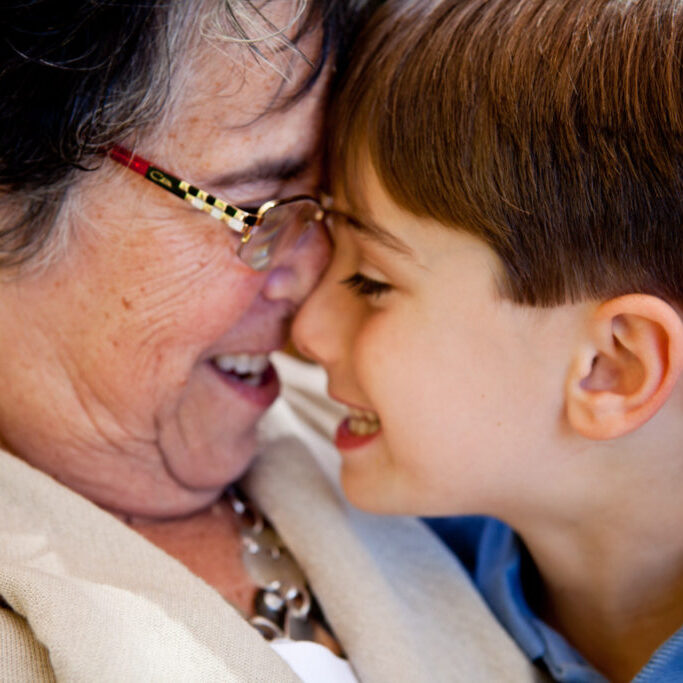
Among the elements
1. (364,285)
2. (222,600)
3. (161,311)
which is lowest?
(222,600)

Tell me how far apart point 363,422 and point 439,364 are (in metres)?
0.30

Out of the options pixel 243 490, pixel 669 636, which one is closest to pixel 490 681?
pixel 669 636

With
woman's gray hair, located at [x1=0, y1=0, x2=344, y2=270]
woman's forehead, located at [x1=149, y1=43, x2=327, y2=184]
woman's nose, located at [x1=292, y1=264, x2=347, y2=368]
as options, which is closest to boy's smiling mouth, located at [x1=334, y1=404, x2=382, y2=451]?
woman's nose, located at [x1=292, y1=264, x2=347, y2=368]

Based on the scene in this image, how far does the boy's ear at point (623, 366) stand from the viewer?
3.76 feet

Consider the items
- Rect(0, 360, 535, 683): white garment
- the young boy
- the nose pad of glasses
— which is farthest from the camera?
the nose pad of glasses

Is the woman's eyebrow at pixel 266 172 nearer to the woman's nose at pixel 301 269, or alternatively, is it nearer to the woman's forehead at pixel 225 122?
the woman's forehead at pixel 225 122

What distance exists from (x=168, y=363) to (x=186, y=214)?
24 centimetres

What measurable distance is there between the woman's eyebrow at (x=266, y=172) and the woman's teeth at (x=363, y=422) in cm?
42

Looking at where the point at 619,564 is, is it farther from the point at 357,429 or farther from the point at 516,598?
the point at 357,429

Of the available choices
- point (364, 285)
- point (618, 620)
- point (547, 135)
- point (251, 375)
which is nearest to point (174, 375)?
point (251, 375)

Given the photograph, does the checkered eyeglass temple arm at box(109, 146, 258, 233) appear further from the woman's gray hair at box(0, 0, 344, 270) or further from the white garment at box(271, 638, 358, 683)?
the white garment at box(271, 638, 358, 683)

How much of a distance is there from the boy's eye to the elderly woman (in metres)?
0.09

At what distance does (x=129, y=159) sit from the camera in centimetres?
125

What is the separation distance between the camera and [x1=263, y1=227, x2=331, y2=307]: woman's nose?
148cm
